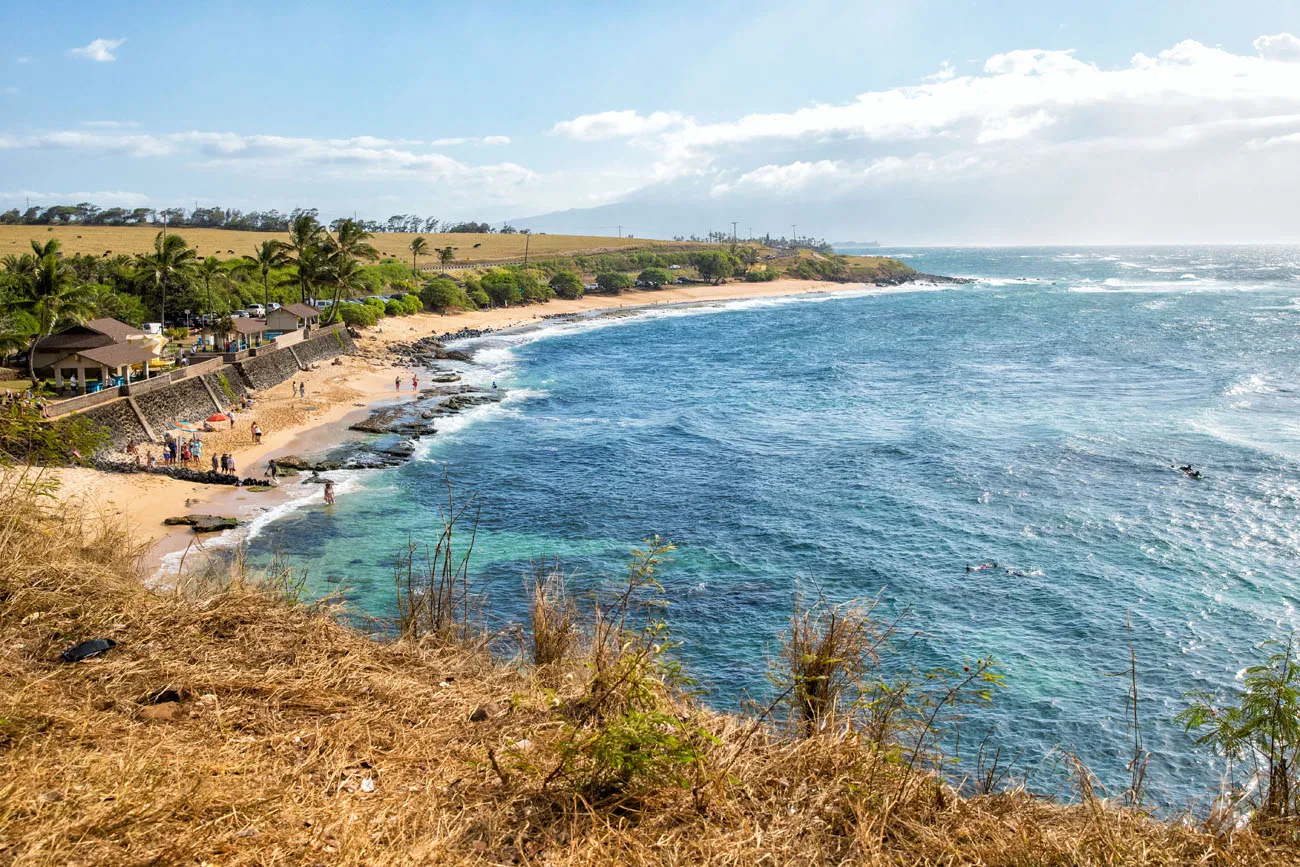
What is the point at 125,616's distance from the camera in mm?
7527

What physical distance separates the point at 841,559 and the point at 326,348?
1894 inches

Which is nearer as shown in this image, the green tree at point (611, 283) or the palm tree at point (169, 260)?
the palm tree at point (169, 260)

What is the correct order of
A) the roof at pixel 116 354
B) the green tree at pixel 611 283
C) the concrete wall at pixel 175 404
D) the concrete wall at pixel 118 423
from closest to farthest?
the concrete wall at pixel 118 423 → the roof at pixel 116 354 → the concrete wall at pixel 175 404 → the green tree at pixel 611 283

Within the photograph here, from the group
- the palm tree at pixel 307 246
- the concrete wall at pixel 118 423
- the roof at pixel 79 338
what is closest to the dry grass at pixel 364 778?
the concrete wall at pixel 118 423

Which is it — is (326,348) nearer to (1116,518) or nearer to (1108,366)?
(1116,518)

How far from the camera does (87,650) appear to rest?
6.91 m

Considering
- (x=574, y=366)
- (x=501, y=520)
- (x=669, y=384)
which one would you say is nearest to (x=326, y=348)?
(x=574, y=366)

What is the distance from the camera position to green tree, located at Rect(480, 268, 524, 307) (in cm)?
10631

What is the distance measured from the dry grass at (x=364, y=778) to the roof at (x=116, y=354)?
33.3m

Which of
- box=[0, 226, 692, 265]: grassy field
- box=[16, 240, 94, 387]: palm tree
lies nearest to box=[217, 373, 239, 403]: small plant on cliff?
box=[16, 240, 94, 387]: palm tree

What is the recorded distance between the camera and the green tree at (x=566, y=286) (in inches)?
4670

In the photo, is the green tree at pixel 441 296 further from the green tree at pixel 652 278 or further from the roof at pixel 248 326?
the green tree at pixel 652 278

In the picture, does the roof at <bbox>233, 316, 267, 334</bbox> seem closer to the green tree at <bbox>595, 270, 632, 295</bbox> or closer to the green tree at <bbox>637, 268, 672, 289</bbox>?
the green tree at <bbox>595, 270, 632, 295</bbox>

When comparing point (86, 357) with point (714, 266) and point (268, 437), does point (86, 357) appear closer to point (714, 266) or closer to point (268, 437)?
point (268, 437)
